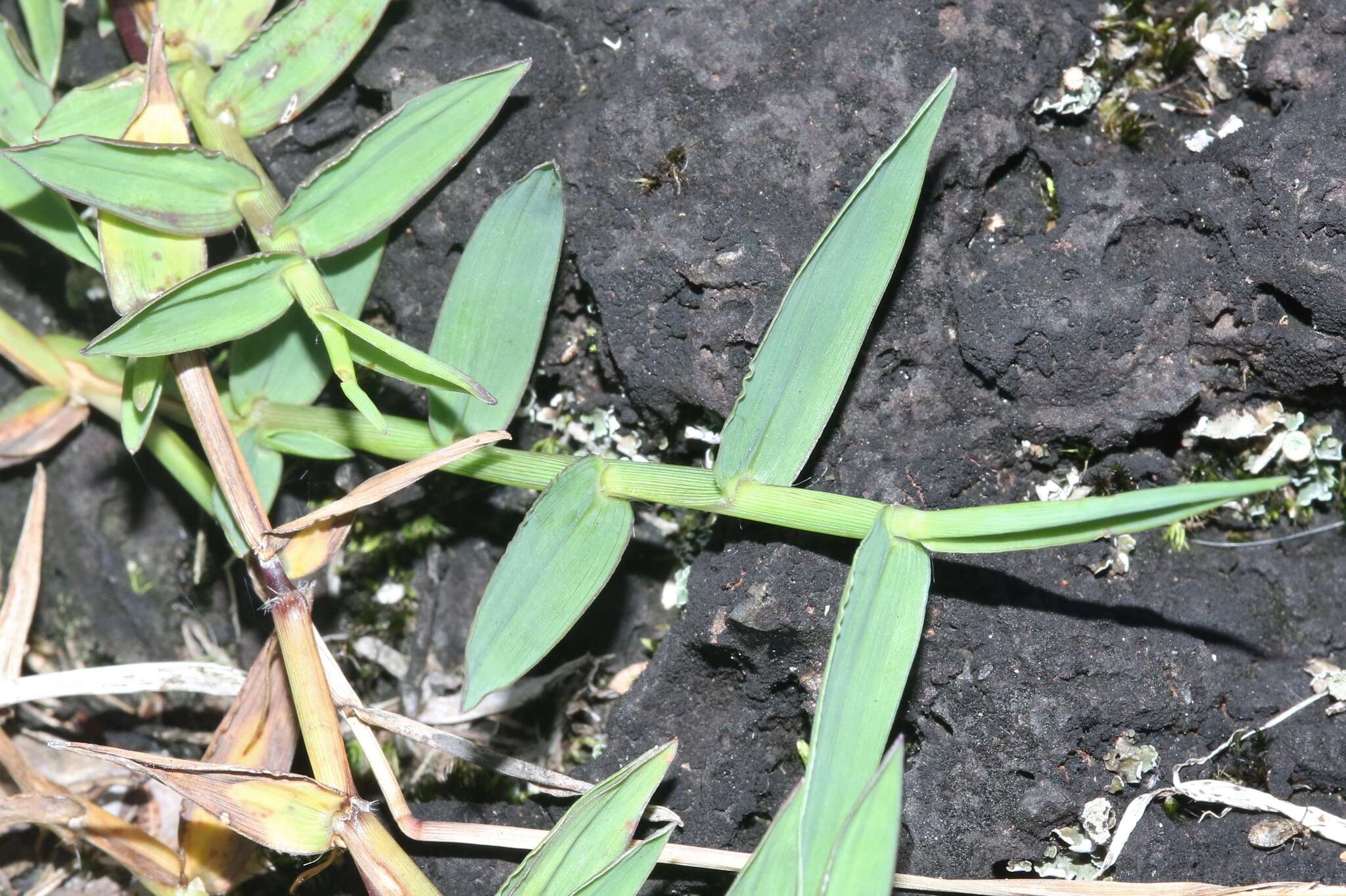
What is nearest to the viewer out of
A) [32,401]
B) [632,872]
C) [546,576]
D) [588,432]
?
[632,872]

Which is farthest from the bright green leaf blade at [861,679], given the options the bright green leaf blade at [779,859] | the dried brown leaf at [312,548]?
the dried brown leaf at [312,548]

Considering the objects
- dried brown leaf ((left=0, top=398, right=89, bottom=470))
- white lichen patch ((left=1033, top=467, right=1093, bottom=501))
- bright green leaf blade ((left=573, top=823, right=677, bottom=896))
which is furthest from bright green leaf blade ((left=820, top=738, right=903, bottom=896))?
dried brown leaf ((left=0, top=398, right=89, bottom=470))

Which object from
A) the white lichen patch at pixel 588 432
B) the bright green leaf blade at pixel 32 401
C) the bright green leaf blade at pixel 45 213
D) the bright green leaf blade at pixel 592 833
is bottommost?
the bright green leaf blade at pixel 592 833

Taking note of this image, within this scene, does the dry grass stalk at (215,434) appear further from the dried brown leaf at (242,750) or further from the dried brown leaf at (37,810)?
the dried brown leaf at (37,810)

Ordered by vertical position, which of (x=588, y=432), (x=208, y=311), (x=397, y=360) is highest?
(x=208, y=311)

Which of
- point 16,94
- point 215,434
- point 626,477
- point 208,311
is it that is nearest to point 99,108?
point 16,94

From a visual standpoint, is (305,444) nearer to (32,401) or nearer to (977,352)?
(32,401)
